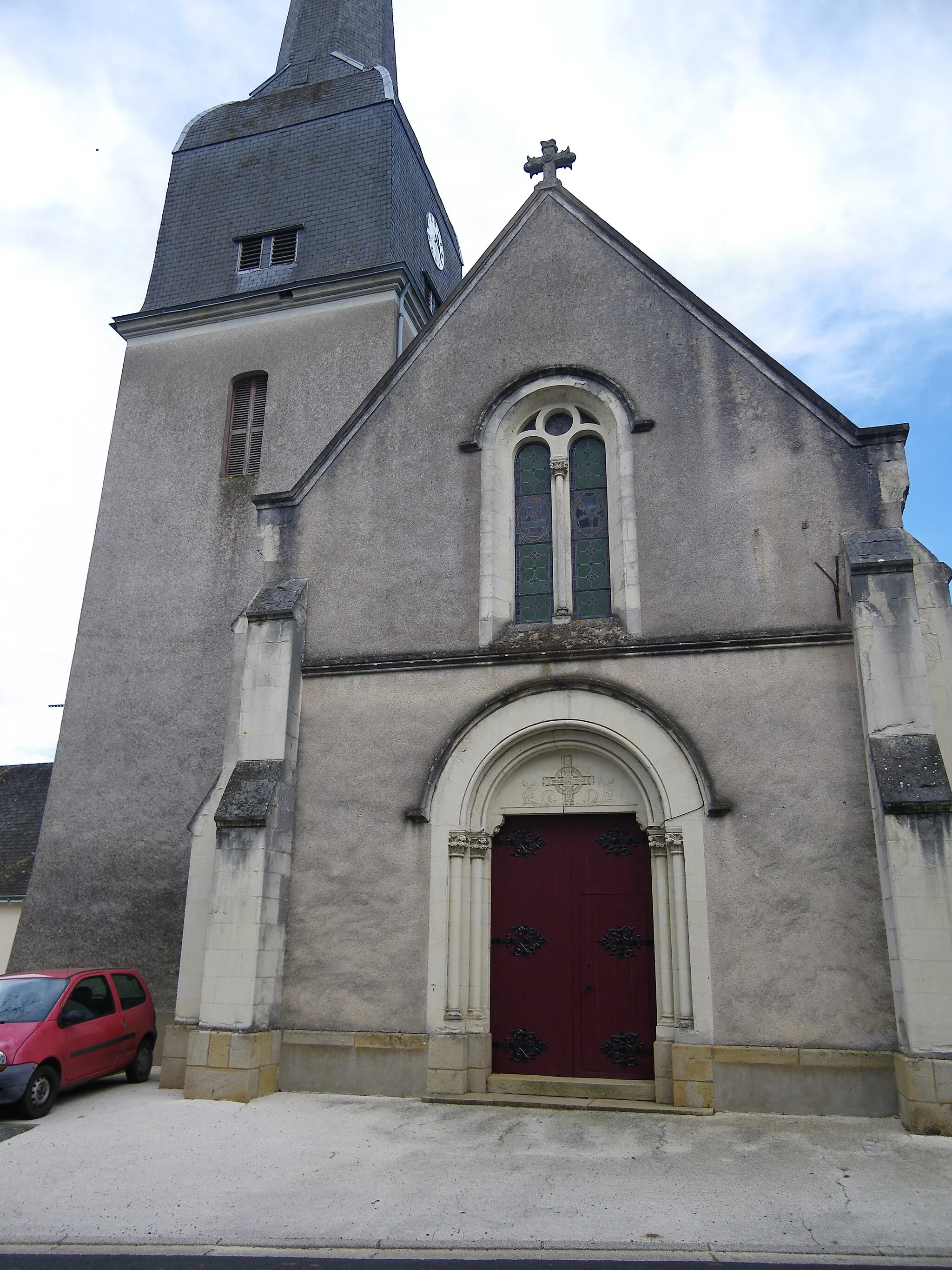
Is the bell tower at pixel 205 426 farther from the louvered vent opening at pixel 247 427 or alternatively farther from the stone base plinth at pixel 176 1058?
Answer: the stone base plinth at pixel 176 1058

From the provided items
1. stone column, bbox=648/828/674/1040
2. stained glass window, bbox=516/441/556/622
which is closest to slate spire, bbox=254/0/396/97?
stained glass window, bbox=516/441/556/622

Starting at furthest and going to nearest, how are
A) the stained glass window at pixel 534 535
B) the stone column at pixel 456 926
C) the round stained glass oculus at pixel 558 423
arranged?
the round stained glass oculus at pixel 558 423 → the stained glass window at pixel 534 535 → the stone column at pixel 456 926

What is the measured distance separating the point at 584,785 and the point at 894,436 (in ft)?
16.2

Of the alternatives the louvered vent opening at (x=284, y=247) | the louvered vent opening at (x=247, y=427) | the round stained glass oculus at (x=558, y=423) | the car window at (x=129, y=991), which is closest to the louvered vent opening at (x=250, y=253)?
the louvered vent opening at (x=284, y=247)

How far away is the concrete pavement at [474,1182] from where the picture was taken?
18.3ft

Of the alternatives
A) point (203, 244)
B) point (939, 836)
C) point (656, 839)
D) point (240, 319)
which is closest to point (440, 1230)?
point (656, 839)

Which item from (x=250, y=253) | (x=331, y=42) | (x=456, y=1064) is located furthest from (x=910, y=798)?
(x=331, y=42)

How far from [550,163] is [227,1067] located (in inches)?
449

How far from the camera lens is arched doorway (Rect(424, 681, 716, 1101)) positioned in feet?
30.7

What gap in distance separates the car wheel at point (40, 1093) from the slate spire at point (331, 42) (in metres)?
18.8

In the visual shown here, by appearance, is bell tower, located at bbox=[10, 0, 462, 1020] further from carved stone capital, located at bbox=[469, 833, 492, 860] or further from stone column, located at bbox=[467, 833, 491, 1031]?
stone column, located at bbox=[467, 833, 491, 1031]

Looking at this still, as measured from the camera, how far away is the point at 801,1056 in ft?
28.4

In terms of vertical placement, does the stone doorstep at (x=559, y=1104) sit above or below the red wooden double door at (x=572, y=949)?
below

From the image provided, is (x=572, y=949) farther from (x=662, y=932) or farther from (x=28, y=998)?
(x=28, y=998)
